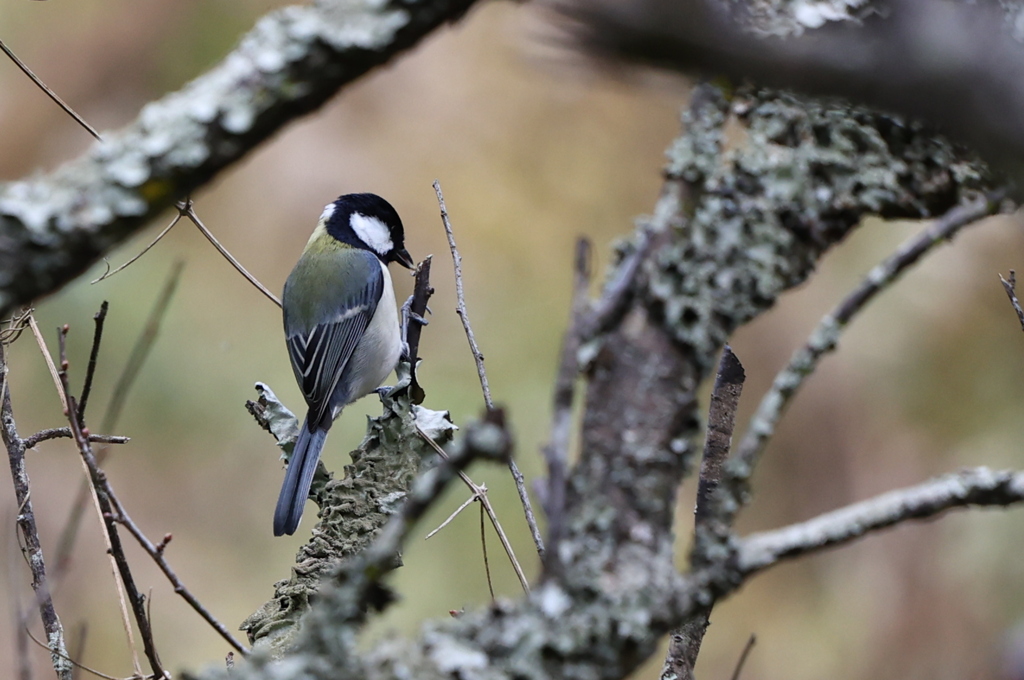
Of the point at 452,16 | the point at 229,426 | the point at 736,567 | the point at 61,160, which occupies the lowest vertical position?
the point at 736,567

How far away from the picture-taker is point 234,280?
11.0 ft

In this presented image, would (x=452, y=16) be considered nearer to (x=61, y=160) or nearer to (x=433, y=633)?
(x=433, y=633)

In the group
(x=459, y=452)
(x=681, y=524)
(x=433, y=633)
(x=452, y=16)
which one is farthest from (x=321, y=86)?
(x=681, y=524)

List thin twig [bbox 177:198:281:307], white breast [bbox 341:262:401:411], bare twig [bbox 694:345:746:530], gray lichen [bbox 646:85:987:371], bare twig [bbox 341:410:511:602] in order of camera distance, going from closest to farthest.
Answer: bare twig [bbox 341:410:511:602], gray lichen [bbox 646:85:987:371], bare twig [bbox 694:345:746:530], thin twig [bbox 177:198:281:307], white breast [bbox 341:262:401:411]

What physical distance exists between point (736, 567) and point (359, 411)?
2602 millimetres

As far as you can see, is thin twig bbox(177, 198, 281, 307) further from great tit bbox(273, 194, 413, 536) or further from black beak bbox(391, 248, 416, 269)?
black beak bbox(391, 248, 416, 269)

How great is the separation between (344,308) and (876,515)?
2194mm

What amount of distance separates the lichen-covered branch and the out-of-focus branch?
239mm

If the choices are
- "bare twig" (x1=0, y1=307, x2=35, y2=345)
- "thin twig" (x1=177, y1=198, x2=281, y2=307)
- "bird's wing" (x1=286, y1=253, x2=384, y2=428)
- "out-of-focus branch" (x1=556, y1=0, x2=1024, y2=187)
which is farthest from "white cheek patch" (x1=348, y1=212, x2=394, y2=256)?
"out-of-focus branch" (x1=556, y1=0, x2=1024, y2=187)

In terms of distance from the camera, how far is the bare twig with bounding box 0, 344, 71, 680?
1.02 m

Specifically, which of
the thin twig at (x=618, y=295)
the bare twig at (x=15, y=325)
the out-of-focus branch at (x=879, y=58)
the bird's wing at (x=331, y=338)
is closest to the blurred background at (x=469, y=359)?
the bird's wing at (x=331, y=338)

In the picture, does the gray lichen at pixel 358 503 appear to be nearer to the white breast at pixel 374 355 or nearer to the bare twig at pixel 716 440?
the bare twig at pixel 716 440

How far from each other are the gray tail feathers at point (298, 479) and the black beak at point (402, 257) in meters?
0.82

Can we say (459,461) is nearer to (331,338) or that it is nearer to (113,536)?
(113,536)
